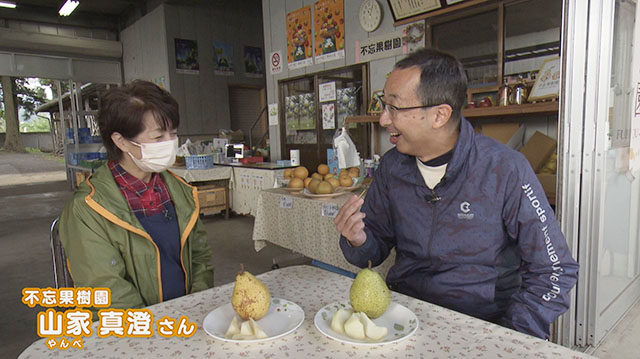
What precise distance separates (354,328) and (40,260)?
471cm

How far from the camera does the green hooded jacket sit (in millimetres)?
1302

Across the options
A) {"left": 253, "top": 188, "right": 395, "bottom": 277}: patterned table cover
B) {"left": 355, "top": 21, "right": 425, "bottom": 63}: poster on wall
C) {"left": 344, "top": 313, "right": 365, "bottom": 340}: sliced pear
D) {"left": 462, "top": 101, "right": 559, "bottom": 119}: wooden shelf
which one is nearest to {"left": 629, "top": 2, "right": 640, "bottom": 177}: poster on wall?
{"left": 462, "top": 101, "right": 559, "bottom": 119}: wooden shelf

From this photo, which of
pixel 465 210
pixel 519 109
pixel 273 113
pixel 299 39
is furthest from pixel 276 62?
pixel 465 210

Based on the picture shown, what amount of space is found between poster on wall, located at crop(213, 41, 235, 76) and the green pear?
9.26 meters

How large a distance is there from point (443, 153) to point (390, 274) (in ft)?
1.59

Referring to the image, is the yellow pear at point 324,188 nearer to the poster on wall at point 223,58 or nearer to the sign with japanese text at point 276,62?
the sign with japanese text at point 276,62

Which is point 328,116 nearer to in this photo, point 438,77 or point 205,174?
point 205,174

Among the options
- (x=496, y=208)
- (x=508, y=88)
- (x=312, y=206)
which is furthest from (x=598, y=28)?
(x=312, y=206)

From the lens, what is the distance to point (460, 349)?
2.81 ft

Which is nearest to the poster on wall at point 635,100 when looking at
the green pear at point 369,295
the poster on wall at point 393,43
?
the poster on wall at point 393,43

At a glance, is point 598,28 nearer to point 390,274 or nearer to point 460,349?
point 390,274

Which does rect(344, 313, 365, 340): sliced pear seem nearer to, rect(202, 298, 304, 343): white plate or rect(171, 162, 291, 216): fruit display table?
rect(202, 298, 304, 343): white plate

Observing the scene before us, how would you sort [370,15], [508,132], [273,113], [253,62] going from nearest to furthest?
[508,132] → [370,15] → [273,113] → [253,62]

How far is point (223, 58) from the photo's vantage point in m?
A: 9.50
